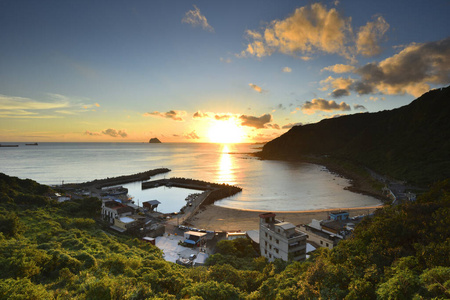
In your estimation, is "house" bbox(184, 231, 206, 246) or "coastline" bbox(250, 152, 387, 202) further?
"coastline" bbox(250, 152, 387, 202)

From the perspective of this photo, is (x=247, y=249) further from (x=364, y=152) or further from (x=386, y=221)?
(x=364, y=152)

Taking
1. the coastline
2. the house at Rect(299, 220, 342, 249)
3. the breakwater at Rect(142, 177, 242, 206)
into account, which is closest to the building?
the house at Rect(299, 220, 342, 249)

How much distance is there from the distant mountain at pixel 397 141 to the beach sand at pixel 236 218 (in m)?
41.9

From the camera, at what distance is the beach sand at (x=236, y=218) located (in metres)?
36.4

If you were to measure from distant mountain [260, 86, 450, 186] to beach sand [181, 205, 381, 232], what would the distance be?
41861 mm

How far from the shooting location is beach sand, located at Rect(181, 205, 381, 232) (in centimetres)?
3644

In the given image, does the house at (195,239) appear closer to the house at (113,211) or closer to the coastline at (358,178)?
the house at (113,211)

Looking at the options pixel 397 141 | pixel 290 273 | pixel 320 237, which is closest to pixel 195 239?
pixel 320 237

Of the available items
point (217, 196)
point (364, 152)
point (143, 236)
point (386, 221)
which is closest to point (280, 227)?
point (386, 221)

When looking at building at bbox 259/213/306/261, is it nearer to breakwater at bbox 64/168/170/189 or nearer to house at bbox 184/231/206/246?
house at bbox 184/231/206/246

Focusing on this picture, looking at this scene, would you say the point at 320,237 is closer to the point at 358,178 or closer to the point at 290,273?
the point at 290,273

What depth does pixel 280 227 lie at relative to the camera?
21.2m

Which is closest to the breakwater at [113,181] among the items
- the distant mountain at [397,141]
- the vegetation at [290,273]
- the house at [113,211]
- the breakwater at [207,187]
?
the breakwater at [207,187]

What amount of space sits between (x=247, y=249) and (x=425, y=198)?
17.2 metres
